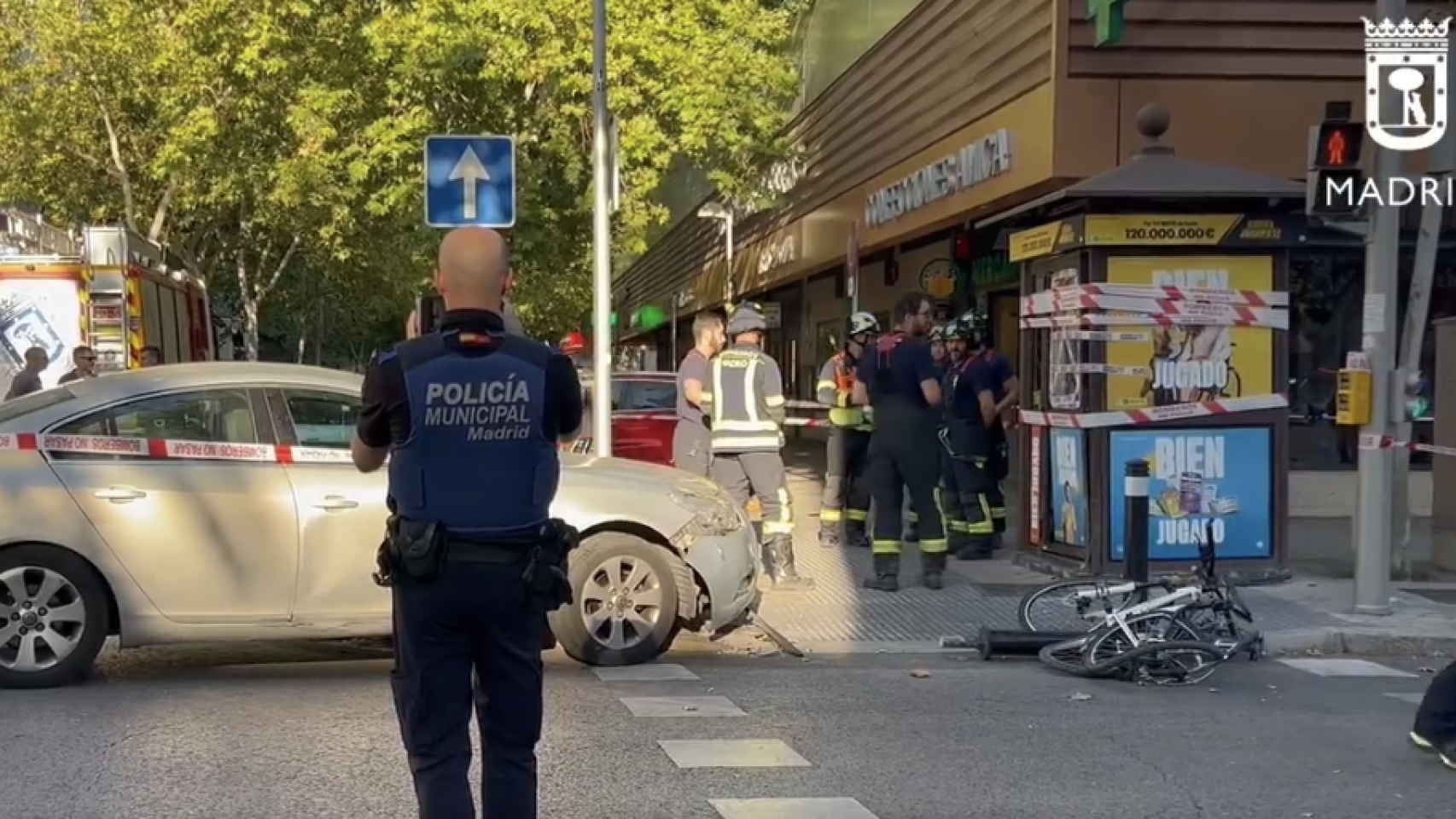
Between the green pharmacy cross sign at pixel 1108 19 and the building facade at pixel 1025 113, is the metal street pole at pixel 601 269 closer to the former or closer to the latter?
the building facade at pixel 1025 113

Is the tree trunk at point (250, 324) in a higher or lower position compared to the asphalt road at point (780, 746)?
higher

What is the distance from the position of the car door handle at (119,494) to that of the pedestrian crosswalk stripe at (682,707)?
8.02 feet

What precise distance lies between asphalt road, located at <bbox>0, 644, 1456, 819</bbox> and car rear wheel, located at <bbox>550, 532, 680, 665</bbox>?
0.72ft

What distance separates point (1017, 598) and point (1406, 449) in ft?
8.94

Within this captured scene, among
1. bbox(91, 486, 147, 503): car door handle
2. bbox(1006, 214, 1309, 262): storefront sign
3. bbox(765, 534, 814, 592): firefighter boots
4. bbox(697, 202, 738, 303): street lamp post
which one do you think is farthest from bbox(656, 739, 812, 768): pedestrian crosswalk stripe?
bbox(697, 202, 738, 303): street lamp post

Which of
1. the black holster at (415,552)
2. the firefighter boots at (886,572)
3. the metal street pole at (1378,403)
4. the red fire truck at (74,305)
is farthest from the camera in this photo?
the red fire truck at (74,305)

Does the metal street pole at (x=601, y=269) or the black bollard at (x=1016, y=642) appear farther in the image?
the metal street pole at (x=601, y=269)

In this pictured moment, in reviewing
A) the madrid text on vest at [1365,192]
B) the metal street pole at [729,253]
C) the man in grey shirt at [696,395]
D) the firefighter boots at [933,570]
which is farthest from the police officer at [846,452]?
the metal street pole at [729,253]

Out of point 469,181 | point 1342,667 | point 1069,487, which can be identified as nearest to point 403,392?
point 1342,667

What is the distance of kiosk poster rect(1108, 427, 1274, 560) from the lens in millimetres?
11195

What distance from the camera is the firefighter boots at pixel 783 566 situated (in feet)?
36.4

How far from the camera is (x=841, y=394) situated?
44.0 feet

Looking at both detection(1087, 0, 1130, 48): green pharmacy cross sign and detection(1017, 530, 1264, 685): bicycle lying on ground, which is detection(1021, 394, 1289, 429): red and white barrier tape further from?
detection(1087, 0, 1130, 48): green pharmacy cross sign

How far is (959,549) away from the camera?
506 inches
